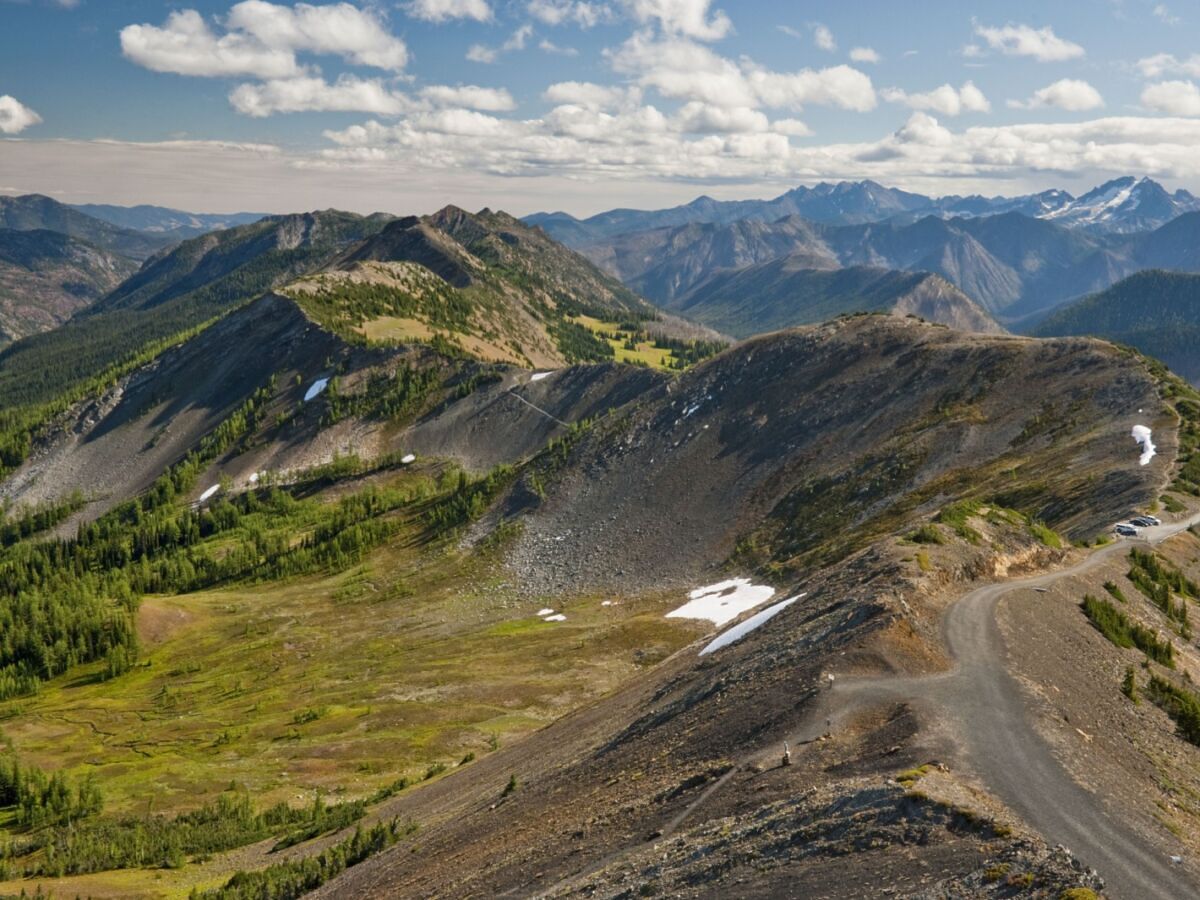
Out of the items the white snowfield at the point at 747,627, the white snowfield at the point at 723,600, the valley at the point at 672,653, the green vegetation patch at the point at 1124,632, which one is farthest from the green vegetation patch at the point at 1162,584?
the white snowfield at the point at 723,600

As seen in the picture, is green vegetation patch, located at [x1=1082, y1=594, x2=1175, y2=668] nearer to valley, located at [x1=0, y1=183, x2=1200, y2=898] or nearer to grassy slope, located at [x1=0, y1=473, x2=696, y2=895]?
valley, located at [x1=0, y1=183, x2=1200, y2=898]

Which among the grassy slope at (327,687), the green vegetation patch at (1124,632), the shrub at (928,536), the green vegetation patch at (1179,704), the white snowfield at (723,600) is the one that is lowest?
the grassy slope at (327,687)

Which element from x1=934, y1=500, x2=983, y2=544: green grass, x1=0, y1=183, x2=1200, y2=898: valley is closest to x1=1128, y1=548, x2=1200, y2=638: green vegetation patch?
x1=0, y1=183, x2=1200, y2=898: valley

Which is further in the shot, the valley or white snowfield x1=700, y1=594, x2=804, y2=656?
white snowfield x1=700, y1=594, x2=804, y2=656

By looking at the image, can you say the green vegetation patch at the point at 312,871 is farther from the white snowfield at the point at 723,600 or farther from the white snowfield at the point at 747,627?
the white snowfield at the point at 723,600

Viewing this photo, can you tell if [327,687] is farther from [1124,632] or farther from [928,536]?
[1124,632]

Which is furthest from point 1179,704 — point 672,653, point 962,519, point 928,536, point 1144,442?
point 1144,442

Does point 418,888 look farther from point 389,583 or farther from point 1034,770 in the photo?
point 389,583
